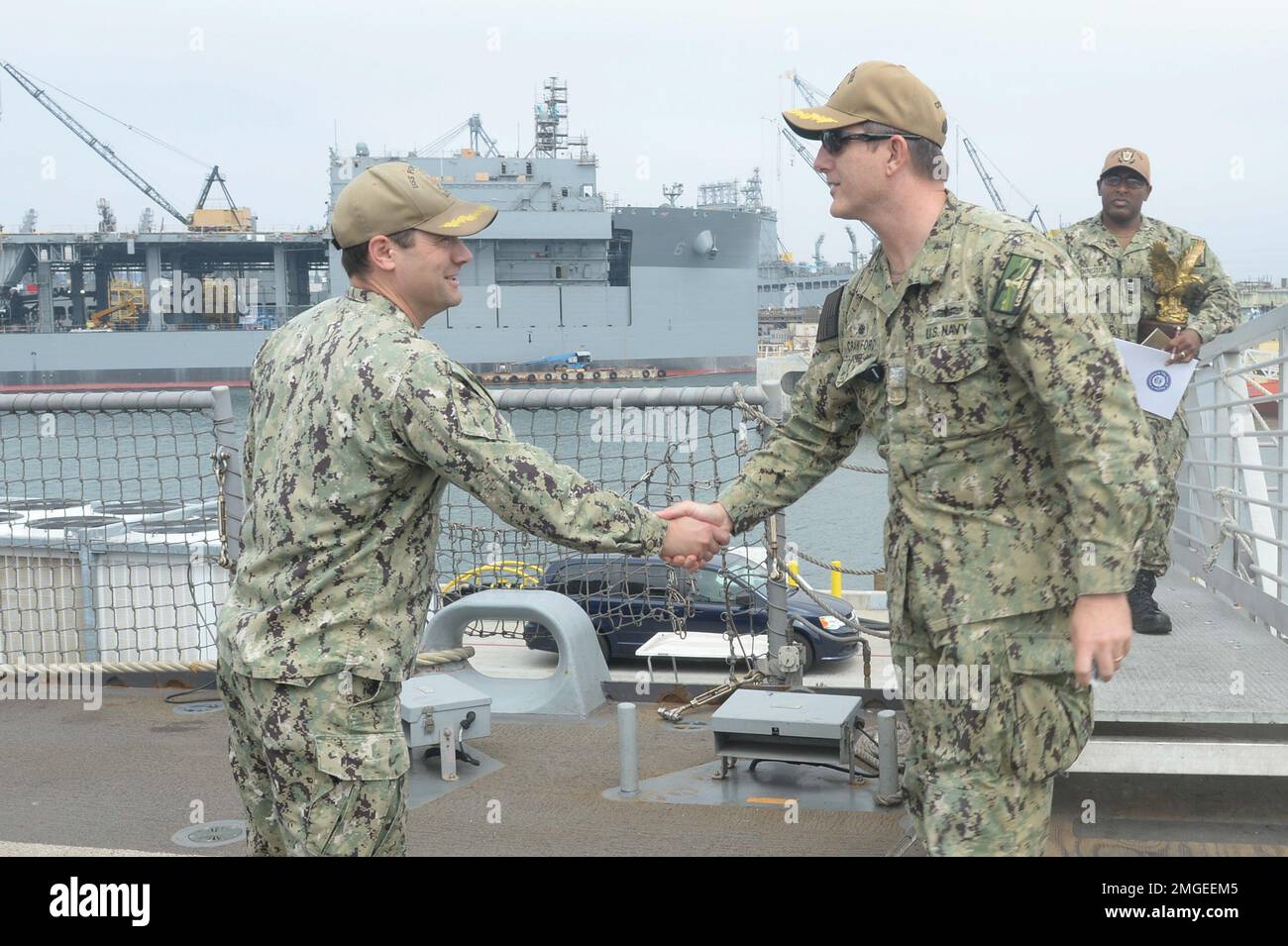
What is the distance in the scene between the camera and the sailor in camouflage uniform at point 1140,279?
14.7 feet

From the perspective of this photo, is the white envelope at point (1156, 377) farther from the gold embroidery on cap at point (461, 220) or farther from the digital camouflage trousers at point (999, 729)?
the gold embroidery on cap at point (461, 220)

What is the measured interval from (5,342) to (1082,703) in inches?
2567

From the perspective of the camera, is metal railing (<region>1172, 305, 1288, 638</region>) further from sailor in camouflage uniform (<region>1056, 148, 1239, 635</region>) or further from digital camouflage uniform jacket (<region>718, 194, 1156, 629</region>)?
digital camouflage uniform jacket (<region>718, 194, 1156, 629</region>)

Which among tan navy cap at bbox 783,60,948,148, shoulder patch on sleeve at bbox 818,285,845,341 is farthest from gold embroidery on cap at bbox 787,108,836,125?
shoulder patch on sleeve at bbox 818,285,845,341

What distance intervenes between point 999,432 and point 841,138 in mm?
634

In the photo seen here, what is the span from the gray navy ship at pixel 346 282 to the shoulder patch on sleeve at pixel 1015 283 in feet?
189

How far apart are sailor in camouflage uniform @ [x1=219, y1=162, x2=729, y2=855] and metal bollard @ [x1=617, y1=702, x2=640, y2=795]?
1.65m

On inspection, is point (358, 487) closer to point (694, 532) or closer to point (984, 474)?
point (694, 532)

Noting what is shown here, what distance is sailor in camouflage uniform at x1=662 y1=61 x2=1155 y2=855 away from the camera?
202cm

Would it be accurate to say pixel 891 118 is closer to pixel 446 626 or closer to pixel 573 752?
pixel 573 752

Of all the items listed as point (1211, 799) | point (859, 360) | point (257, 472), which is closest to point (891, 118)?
point (859, 360)

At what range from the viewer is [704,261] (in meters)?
64.0
